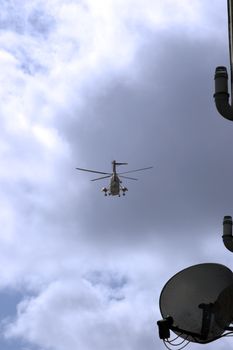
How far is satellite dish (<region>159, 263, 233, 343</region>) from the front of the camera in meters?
7.51

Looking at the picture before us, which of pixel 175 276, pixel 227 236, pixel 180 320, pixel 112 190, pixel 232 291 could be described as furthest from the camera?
pixel 112 190

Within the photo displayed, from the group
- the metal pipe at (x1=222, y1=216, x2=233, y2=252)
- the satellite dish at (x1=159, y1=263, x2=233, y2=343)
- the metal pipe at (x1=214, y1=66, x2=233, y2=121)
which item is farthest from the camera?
the metal pipe at (x1=222, y1=216, x2=233, y2=252)

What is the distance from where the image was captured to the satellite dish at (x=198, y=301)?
7.51m

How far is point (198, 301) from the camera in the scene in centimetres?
846

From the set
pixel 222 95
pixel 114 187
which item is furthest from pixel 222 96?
pixel 114 187

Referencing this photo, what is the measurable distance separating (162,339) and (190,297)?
3.93ft

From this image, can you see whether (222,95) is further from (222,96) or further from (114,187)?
(114,187)

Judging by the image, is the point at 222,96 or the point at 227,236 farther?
the point at 227,236

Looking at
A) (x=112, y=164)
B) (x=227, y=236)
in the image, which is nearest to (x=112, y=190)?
(x=112, y=164)

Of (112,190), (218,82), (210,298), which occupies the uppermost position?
(112,190)

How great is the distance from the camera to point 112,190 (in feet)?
304

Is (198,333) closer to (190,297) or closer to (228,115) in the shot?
(190,297)

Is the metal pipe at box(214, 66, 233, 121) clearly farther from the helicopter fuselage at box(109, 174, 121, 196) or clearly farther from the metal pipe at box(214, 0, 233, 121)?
the helicopter fuselage at box(109, 174, 121, 196)

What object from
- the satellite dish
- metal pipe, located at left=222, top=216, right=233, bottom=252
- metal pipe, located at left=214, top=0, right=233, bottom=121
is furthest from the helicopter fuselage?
metal pipe, located at left=214, top=0, right=233, bottom=121
